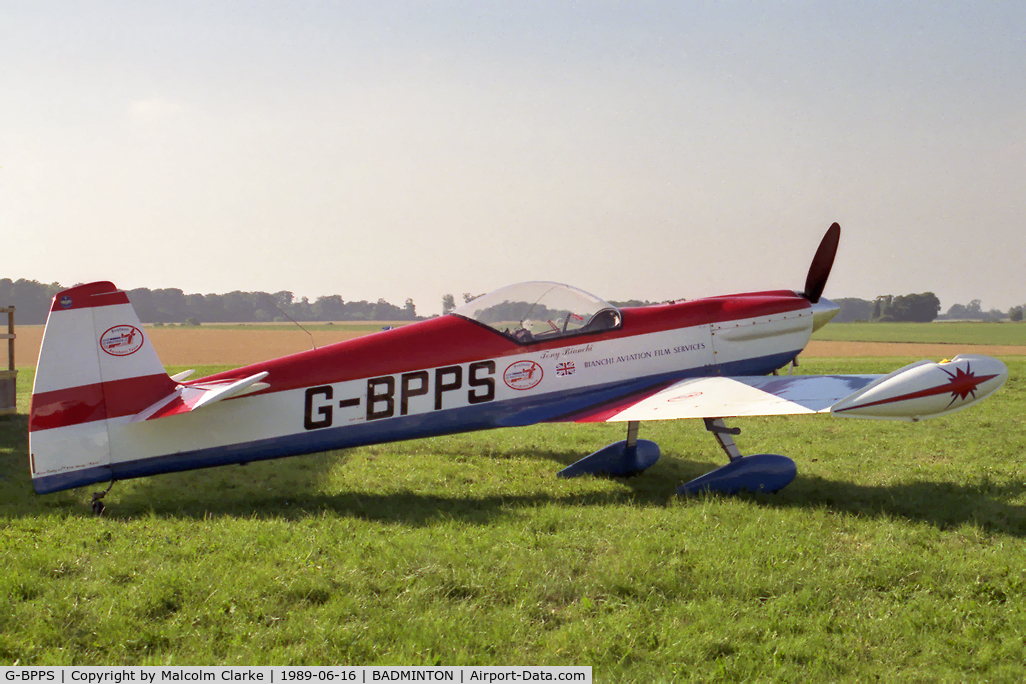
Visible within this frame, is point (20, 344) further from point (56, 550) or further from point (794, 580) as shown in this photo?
point (794, 580)

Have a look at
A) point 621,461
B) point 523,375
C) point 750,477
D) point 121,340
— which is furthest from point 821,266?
point 121,340

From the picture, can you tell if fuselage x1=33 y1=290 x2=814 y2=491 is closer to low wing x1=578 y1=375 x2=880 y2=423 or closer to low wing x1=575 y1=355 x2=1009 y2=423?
low wing x1=578 y1=375 x2=880 y2=423

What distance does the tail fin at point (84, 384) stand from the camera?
5.83m

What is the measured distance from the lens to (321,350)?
21.6ft

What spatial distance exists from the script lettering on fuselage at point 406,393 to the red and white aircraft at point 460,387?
1 centimetres

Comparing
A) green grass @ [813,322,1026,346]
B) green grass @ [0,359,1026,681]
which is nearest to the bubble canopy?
green grass @ [0,359,1026,681]

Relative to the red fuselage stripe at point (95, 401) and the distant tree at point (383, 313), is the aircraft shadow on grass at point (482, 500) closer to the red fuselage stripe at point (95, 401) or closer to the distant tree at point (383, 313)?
the red fuselage stripe at point (95, 401)

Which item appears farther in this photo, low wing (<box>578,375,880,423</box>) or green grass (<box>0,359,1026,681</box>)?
low wing (<box>578,375,880,423</box>)

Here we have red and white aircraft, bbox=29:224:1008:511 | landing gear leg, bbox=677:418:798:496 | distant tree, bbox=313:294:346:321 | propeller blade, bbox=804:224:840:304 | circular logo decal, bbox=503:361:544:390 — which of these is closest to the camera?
red and white aircraft, bbox=29:224:1008:511

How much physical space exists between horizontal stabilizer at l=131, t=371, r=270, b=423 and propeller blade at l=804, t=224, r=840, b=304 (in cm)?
678

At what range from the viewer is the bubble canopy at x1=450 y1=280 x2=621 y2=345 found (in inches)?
278

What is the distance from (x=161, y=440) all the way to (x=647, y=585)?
4504mm

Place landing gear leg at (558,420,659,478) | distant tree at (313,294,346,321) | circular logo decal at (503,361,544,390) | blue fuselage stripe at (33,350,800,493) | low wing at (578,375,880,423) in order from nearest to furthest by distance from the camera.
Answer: blue fuselage stripe at (33,350,800,493), low wing at (578,375,880,423), circular logo decal at (503,361,544,390), landing gear leg at (558,420,659,478), distant tree at (313,294,346,321)

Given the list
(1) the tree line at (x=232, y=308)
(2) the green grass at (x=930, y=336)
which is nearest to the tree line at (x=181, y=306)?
(1) the tree line at (x=232, y=308)
